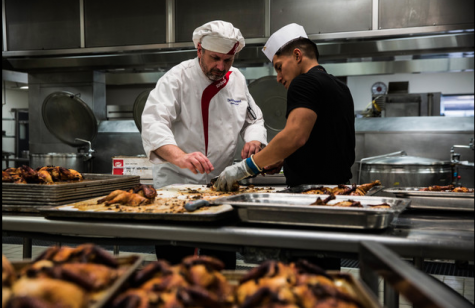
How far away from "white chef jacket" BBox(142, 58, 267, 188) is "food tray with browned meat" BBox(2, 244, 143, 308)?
5.16ft

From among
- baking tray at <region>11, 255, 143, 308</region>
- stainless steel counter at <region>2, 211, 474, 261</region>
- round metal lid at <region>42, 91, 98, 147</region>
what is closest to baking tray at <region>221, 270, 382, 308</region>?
baking tray at <region>11, 255, 143, 308</region>

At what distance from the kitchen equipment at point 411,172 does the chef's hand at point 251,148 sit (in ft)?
5.25

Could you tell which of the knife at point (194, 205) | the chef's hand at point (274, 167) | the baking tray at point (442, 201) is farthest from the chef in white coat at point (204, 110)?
the baking tray at point (442, 201)

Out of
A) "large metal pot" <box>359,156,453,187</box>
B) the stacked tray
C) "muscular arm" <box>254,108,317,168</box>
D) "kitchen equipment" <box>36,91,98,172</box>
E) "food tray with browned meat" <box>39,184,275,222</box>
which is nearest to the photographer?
"food tray with browned meat" <box>39,184,275,222</box>

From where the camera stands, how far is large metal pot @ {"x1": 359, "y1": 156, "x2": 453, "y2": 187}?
3.61 metres

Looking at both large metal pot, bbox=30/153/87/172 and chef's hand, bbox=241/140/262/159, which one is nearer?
chef's hand, bbox=241/140/262/159

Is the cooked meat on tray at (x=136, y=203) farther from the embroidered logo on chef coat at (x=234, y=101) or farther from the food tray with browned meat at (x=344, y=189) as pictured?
the embroidered logo on chef coat at (x=234, y=101)

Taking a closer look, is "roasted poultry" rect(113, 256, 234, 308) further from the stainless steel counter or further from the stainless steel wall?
the stainless steel wall

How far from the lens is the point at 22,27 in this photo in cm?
528

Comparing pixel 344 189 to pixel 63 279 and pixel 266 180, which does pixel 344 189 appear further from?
pixel 63 279

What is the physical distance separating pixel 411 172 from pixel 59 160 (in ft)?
11.9

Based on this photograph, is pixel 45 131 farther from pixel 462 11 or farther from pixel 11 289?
pixel 11 289

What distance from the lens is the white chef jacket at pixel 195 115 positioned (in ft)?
8.20

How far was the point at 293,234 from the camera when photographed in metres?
1.18
